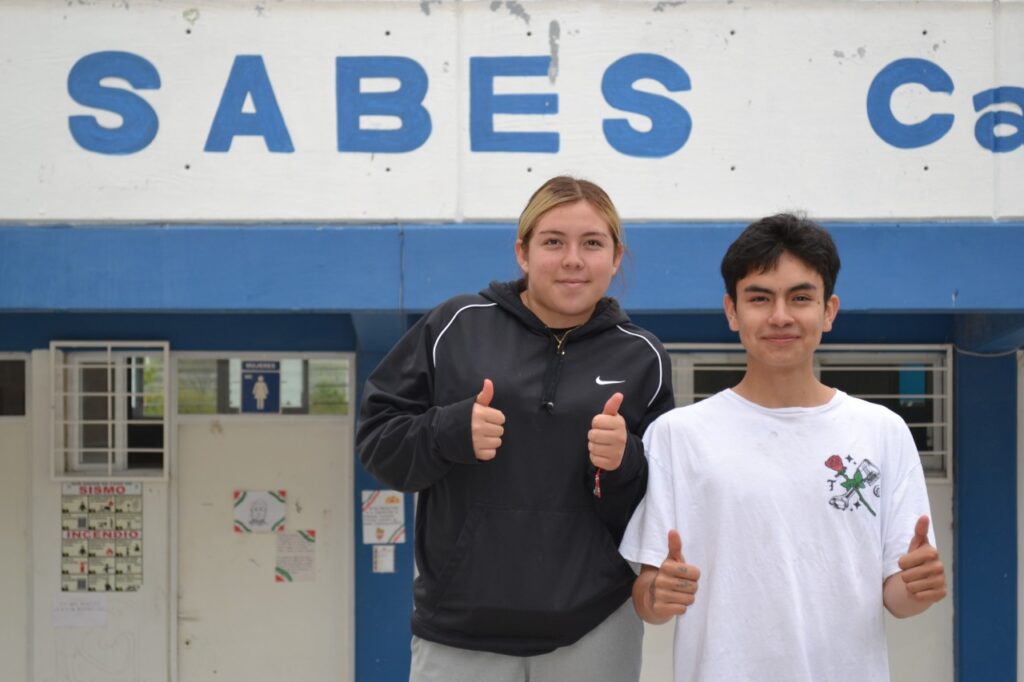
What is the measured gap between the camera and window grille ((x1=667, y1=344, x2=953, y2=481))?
6.02 meters

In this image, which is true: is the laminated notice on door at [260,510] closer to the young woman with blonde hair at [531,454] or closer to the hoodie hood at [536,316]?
the young woman with blonde hair at [531,454]

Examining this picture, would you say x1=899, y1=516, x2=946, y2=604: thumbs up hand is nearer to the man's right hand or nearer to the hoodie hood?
the man's right hand

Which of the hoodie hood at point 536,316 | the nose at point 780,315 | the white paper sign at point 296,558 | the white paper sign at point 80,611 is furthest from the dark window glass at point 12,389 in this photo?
the nose at point 780,315

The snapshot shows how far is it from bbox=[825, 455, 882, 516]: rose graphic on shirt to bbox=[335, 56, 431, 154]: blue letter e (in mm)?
2968

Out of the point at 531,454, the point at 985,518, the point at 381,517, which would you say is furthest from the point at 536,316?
the point at 985,518

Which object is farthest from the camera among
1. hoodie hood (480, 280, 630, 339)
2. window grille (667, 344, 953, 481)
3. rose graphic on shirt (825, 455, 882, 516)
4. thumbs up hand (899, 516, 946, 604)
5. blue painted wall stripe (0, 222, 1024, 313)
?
window grille (667, 344, 953, 481)

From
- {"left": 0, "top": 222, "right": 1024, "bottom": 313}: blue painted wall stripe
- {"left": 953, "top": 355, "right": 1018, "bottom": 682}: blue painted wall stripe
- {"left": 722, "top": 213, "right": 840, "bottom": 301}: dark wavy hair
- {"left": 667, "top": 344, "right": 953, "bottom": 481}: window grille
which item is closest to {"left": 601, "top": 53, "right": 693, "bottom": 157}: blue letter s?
{"left": 0, "top": 222, "right": 1024, "bottom": 313}: blue painted wall stripe

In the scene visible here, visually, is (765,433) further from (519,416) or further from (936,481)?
(936,481)

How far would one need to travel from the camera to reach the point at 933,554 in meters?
2.34

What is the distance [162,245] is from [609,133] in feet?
6.74

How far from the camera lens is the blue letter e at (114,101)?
4.94 m

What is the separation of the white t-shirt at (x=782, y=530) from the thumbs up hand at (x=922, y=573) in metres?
0.09

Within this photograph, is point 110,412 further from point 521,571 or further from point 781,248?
point 781,248

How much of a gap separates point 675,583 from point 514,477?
→ 1.46 ft
